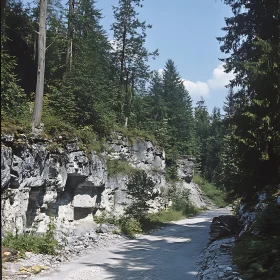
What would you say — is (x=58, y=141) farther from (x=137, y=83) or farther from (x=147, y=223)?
(x=137, y=83)

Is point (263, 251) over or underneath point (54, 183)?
underneath

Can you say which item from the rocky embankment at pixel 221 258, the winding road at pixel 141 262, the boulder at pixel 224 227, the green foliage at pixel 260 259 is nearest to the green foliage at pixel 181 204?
the winding road at pixel 141 262

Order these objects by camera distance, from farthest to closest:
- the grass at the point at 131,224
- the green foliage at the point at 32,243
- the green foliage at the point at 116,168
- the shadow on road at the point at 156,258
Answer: the green foliage at the point at 116,168 < the grass at the point at 131,224 < the green foliage at the point at 32,243 < the shadow on road at the point at 156,258

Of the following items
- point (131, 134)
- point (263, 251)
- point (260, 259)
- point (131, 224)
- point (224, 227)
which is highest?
point (131, 134)

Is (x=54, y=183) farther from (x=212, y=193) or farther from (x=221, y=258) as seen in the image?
(x=212, y=193)

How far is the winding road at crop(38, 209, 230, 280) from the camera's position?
965 centimetres

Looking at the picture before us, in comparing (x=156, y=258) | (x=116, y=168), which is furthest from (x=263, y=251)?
(x=116, y=168)

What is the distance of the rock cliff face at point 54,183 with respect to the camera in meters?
11.3

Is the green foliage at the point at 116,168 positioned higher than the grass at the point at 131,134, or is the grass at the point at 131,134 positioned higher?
the grass at the point at 131,134

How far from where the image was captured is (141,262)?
11.7 meters

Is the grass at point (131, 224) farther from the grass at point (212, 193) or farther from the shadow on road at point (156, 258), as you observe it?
the grass at point (212, 193)

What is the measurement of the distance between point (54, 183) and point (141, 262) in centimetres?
550

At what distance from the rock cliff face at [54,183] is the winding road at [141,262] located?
9.75ft

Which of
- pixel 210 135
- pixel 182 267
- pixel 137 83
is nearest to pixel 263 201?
pixel 182 267
